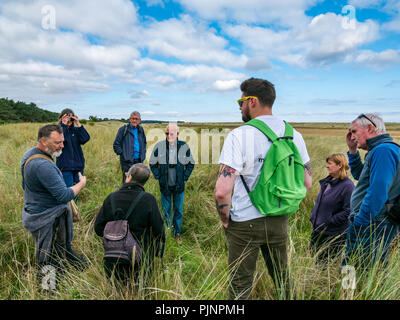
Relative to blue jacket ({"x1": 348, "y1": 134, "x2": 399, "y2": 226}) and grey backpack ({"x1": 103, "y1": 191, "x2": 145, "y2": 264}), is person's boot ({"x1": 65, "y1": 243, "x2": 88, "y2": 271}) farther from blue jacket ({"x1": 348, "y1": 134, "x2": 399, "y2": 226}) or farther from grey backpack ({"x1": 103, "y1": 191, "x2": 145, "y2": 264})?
blue jacket ({"x1": 348, "y1": 134, "x2": 399, "y2": 226})

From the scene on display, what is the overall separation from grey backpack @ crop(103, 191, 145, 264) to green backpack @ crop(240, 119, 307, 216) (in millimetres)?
1130

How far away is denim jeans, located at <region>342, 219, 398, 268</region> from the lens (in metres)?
2.15

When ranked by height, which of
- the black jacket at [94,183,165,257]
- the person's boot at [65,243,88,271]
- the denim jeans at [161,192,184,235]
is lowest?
the person's boot at [65,243,88,271]

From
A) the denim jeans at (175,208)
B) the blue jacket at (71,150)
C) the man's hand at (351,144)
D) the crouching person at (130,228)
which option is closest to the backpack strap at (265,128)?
the crouching person at (130,228)

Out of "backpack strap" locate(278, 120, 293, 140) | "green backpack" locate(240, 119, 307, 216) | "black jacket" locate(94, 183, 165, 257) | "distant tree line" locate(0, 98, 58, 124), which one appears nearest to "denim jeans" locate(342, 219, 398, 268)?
"green backpack" locate(240, 119, 307, 216)

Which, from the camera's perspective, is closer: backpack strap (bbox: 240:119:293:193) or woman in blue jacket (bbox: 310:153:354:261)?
backpack strap (bbox: 240:119:293:193)

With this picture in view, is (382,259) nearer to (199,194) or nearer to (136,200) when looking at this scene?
(136,200)

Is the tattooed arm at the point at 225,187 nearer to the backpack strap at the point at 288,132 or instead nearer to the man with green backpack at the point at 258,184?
the man with green backpack at the point at 258,184

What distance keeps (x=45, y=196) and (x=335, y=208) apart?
3435mm

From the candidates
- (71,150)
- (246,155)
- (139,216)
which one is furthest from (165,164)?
(246,155)

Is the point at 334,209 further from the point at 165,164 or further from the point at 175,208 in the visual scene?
the point at 165,164
